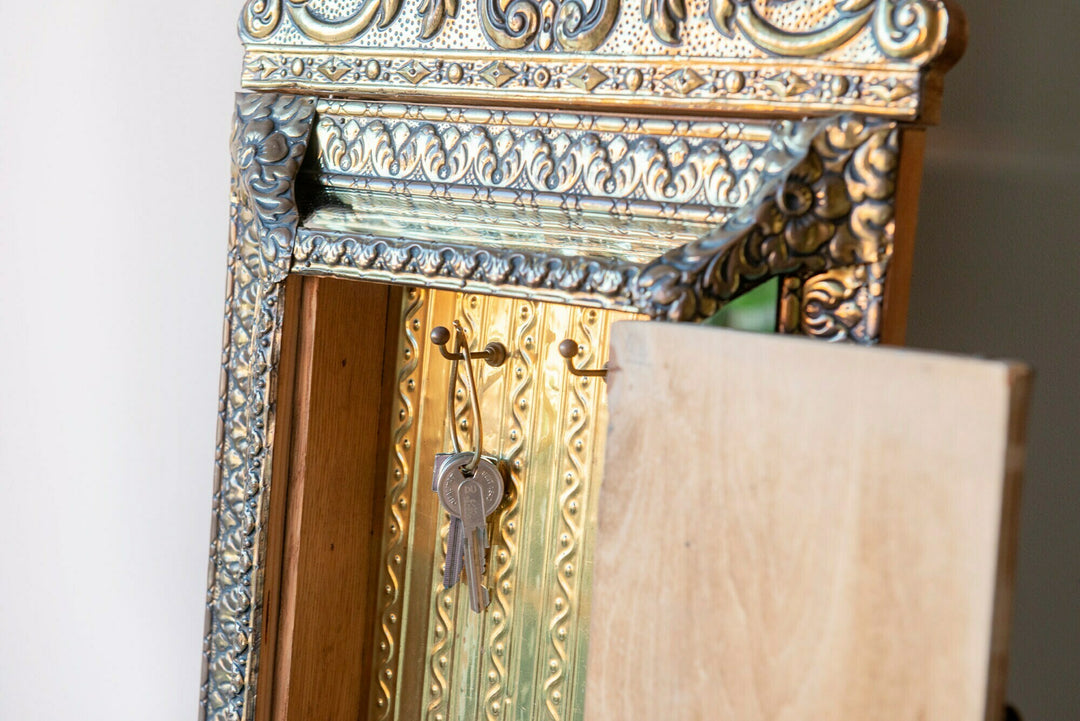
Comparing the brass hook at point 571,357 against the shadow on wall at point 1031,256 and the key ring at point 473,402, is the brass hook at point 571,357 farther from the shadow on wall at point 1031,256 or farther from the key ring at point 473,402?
the shadow on wall at point 1031,256

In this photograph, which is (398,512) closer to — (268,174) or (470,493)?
(470,493)

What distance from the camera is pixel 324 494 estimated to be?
0.93m

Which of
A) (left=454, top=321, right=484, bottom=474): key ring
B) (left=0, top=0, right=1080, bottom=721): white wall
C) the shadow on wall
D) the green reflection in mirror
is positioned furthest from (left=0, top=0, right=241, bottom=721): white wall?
the shadow on wall

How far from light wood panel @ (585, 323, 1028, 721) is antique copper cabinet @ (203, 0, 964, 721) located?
0.09m

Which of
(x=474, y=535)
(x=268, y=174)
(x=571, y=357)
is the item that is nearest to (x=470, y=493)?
(x=474, y=535)

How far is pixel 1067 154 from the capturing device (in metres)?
0.84

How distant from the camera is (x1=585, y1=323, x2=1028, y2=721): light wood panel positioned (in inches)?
20.0

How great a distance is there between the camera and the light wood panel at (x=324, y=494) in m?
0.91

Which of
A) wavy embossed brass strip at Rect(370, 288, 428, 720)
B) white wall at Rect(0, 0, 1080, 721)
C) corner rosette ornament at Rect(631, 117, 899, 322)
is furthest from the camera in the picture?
white wall at Rect(0, 0, 1080, 721)

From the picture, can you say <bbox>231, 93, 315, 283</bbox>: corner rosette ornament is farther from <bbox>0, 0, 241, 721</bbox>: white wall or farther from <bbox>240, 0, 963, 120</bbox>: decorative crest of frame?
<bbox>0, 0, 241, 721</bbox>: white wall

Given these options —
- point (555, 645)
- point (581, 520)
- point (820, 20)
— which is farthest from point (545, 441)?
point (820, 20)

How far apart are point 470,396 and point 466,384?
11 mm

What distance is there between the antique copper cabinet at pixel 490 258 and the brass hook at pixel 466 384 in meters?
0.01

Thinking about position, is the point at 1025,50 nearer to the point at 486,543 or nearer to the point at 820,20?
the point at 820,20
